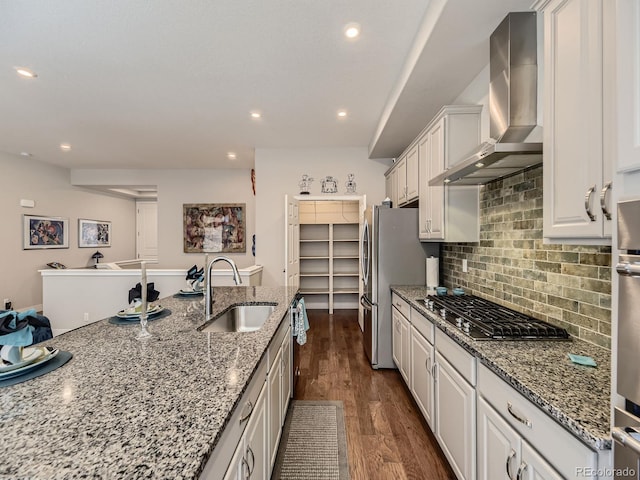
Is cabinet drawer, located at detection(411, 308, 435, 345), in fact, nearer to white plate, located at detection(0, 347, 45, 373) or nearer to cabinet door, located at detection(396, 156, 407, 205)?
cabinet door, located at detection(396, 156, 407, 205)

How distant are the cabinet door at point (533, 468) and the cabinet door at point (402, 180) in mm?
2794

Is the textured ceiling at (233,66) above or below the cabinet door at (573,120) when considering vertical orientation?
above

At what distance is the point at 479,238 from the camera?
2.51m

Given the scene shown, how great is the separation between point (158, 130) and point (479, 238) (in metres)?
4.15

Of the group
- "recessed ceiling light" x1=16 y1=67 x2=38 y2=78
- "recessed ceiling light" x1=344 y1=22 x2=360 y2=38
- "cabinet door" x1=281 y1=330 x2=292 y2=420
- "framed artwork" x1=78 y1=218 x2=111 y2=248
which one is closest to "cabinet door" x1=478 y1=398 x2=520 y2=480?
"cabinet door" x1=281 y1=330 x2=292 y2=420

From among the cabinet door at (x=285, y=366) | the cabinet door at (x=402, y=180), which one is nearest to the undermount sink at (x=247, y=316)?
the cabinet door at (x=285, y=366)

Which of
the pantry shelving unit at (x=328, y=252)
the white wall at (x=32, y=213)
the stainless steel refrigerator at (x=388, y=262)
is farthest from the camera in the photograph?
the pantry shelving unit at (x=328, y=252)

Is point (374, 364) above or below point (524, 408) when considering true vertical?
below

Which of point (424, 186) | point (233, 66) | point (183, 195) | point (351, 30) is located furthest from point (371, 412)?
point (183, 195)

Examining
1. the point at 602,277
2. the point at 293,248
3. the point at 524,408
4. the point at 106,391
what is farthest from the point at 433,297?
the point at 293,248

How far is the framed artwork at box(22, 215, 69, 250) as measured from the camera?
5.46 meters

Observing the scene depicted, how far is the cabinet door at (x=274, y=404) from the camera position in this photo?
155cm

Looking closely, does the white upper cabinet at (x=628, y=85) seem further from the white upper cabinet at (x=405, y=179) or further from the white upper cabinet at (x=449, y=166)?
the white upper cabinet at (x=405, y=179)

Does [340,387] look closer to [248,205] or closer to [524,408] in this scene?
[524,408]
